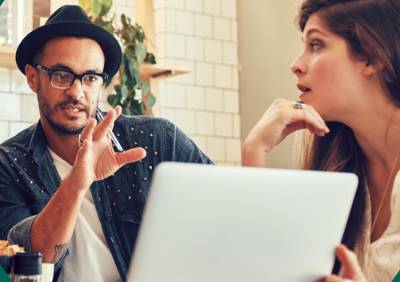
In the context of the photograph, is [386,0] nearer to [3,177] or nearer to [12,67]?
[3,177]

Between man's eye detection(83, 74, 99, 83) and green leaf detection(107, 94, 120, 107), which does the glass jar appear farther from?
green leaf detection(107, 94, 120, 107)

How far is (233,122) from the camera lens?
13.8 ft

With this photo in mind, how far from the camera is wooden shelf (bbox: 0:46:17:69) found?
3078 mm

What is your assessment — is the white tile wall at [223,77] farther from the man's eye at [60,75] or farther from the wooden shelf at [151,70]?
the man's eye at [60,75]

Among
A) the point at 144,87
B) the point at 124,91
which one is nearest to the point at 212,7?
the point at 144,87

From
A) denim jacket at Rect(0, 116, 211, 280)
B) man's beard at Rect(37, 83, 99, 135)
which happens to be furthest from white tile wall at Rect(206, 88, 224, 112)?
man's beard at Rect(37, 83, 99, 135)

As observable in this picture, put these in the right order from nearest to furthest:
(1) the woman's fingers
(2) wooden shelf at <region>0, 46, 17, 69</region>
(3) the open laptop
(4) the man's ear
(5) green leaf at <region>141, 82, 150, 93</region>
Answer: (3) the open laptop → (1) the woman's fingers → (4) the man's ear → (2) wooden shelf at <region>0, 46, 17, 69</region> → (5) green leaf at <region>141, 82, 150, 93</region>

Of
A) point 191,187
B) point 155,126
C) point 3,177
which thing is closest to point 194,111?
point 155,126

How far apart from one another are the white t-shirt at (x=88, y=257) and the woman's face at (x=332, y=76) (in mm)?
655

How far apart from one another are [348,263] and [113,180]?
3.58ft

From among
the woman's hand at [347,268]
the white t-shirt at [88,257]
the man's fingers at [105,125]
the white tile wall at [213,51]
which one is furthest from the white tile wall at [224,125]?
the woman's hand at [347,268]

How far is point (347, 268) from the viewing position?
4.51 feet

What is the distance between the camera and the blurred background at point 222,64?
393cm

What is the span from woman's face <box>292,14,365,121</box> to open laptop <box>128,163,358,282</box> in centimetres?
75
